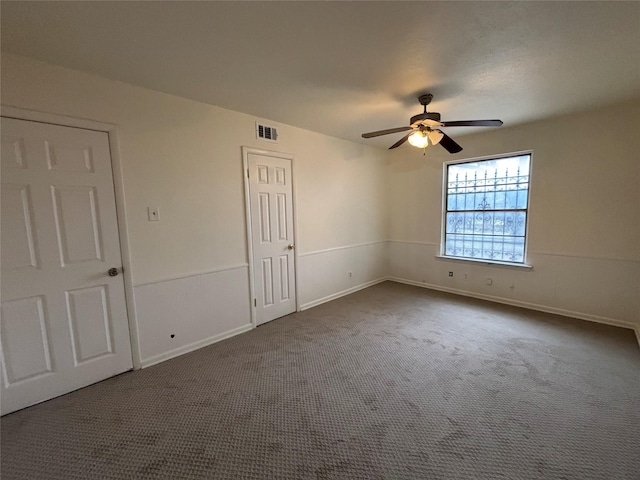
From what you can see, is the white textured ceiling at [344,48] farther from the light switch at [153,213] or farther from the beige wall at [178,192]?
the light switch at [153,213]

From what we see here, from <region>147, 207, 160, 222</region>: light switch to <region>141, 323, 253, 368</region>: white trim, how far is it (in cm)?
130

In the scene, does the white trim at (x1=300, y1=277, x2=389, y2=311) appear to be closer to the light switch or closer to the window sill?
the window sill

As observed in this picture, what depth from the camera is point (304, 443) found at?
1683 millimetres

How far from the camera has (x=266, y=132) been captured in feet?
10.8

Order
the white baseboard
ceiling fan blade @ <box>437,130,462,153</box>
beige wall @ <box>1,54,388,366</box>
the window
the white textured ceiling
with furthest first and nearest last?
the window < the white baseboard < ceiling fan blade @ <box>437,130,462,153</box> < beige wall @ <box>1,54,388,366</box> < the white textured ceiling

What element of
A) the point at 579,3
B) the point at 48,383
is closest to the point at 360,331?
the point at 48,383

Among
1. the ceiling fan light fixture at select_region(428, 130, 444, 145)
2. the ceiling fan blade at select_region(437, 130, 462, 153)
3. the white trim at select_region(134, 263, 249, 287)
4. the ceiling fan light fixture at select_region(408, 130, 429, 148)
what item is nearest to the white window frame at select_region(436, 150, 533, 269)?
the ceiling fan blade at select_region(437, 130, 462, 153)

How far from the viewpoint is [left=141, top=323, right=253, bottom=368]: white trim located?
102 inches

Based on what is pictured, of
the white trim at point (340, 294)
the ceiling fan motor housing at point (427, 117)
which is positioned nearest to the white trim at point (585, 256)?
the white trim at point (340, 294)

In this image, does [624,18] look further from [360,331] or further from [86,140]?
[86,140]

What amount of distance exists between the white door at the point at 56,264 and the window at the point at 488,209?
4.52 meters

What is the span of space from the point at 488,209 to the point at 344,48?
11.1 ft

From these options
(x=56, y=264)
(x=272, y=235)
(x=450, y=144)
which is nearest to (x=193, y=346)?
(x=56, y=264)

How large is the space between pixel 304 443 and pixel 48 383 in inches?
80.4
